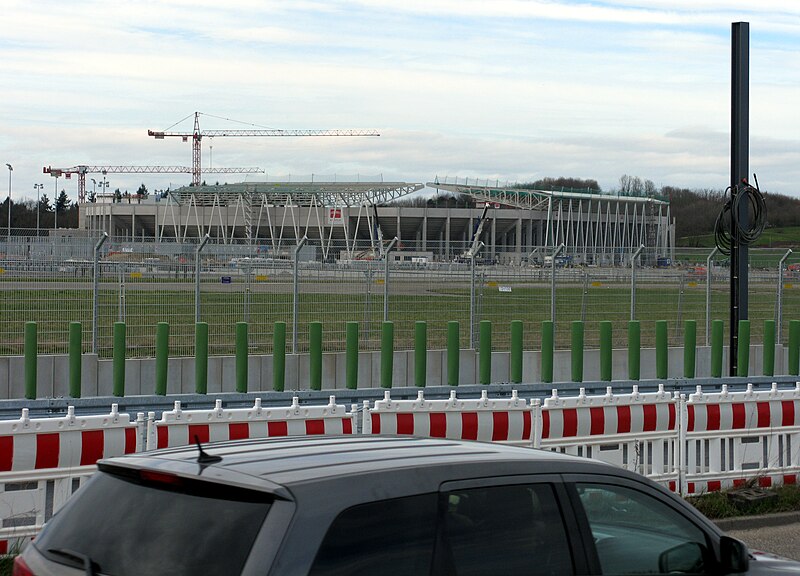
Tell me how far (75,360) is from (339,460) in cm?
1237

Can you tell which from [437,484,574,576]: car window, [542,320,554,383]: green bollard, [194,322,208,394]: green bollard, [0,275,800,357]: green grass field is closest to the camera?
[437,484,574,576]: car window

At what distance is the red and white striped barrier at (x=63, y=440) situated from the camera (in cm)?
747

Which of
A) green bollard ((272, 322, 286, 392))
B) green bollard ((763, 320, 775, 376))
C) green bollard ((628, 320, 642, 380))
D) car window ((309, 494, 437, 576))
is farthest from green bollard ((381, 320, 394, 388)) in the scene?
car window ((309, 494, 437, 576))

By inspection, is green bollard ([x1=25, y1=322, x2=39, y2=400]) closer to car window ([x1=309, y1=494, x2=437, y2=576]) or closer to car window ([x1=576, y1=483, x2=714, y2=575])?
car window ([x1=576, y1=483, x2=714, y2=575])

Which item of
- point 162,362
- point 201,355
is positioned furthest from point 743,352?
point 162,362

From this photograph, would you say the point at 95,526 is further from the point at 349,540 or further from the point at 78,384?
the point at 78,384

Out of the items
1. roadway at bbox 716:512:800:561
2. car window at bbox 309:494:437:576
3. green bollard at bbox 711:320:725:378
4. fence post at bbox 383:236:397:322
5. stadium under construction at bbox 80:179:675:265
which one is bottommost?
roadway at bbox 716:512:800:561

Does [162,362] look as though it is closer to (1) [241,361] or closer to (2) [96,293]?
(1) [241,361]

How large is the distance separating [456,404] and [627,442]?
5.92 feet

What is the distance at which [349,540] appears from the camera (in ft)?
11.1

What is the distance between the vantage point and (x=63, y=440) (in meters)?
7.68

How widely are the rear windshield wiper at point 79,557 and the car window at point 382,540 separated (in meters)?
0.78

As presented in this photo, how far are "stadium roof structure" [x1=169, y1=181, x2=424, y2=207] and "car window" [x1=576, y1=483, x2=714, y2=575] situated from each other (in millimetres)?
94317

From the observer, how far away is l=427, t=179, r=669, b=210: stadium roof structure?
102 metres
